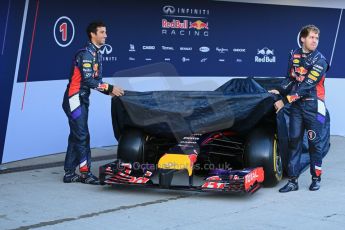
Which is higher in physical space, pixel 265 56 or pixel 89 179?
pixel 265 56

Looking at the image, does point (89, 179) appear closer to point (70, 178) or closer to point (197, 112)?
point (70, 178)

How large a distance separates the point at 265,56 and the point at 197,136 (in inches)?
206

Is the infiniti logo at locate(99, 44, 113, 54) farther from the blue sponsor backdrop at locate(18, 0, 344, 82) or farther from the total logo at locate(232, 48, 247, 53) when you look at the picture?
the total logo at locate(232, 48, 247, 53)

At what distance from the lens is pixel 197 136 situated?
709 centimetres

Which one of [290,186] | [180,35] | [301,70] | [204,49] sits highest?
[180,35]

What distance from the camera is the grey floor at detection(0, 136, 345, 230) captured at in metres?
5.68

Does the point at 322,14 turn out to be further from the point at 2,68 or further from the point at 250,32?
the point at 2,68

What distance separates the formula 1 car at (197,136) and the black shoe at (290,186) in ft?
0.49

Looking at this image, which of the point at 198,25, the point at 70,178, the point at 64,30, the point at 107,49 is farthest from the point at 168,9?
the point at 70,178

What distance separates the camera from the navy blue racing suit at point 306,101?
691 centimetres

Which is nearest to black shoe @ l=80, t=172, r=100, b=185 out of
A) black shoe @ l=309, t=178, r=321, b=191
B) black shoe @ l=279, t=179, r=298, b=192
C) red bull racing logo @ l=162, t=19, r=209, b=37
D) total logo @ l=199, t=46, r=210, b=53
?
black shoe @ l=279, t=179, r=298, b=192

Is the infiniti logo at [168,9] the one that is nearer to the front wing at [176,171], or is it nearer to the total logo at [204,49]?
the total logo at [204,49]

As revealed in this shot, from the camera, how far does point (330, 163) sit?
356 inches

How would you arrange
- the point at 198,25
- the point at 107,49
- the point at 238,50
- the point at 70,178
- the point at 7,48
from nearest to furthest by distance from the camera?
the point at 70,178 → the point at 7,48 → the point at 107,49 → the point at 198,25 → the point at 238,50
